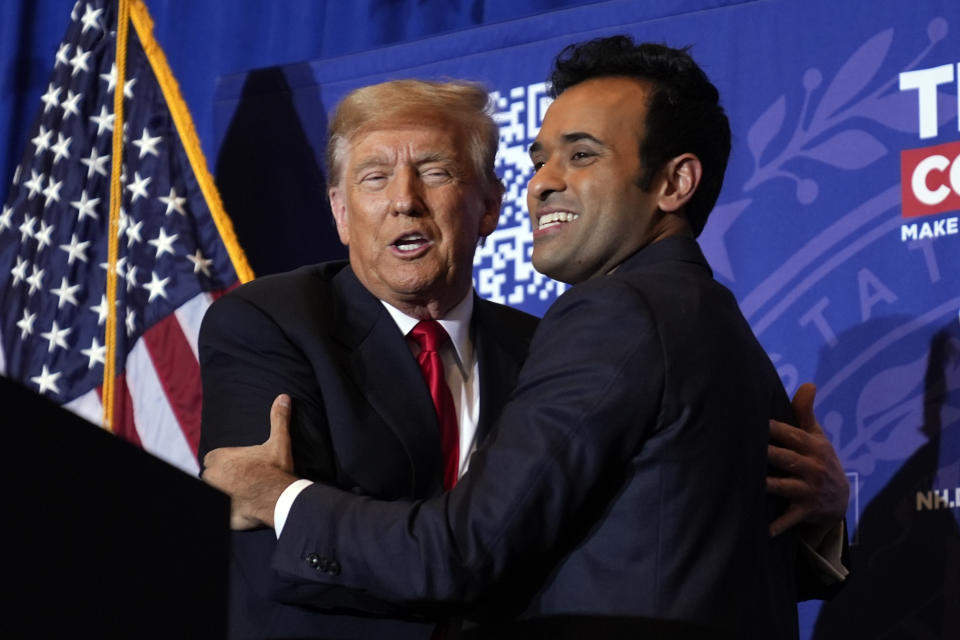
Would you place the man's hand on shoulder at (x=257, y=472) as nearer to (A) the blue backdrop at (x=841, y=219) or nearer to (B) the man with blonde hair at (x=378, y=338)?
(B) the man with blonde hair at (x=378, y=338)

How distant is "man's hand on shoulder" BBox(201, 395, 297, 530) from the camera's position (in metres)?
2.04

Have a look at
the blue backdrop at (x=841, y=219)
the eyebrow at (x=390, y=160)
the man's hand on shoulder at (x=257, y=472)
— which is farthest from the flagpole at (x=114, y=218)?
the man's hand on shoulder at (x=257, y=472)

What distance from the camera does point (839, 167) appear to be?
10.8 ft

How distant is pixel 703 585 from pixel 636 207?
63cm

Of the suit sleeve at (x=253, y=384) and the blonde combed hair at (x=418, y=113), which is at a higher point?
the blonde combed hair at (x=418, y=113)

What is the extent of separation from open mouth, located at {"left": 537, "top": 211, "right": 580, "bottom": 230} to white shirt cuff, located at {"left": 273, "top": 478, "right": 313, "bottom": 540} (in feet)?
1.91

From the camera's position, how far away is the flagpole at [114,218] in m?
4.23

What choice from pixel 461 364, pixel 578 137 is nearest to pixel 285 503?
pixel 461 364

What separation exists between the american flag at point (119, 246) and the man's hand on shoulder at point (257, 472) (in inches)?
78.7

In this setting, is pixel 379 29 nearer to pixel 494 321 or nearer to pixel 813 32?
pixel 813 32

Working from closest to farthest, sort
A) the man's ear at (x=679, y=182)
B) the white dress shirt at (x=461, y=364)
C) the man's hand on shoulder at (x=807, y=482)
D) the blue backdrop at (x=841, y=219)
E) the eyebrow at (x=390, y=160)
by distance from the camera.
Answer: the man's hand on shoulder at (x=807, y=482) → the man's ear at (x=679, y=182) → the white dress shirt at (x=461, y=364) → the eyebrow at (x=390, y=160) → the blue backdrop at (x=841, y=219)

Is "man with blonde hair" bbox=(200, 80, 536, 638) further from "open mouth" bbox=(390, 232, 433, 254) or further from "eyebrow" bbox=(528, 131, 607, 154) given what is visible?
Answer: "eyebrow" bbox=(528, 131, 607, 154)

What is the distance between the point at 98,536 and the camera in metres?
1.05

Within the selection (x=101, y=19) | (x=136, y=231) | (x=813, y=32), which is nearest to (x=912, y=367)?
(x=813, y=32)
